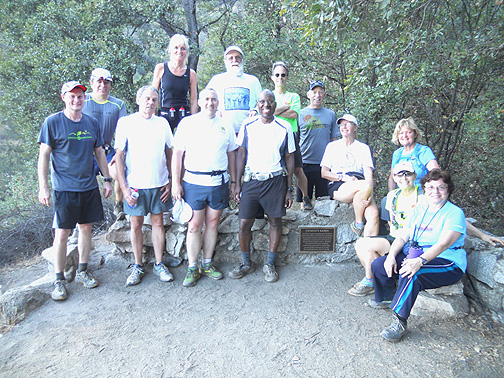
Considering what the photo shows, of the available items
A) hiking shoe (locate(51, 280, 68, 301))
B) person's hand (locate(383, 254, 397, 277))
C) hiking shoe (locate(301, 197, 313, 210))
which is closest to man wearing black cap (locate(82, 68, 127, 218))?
hiking shoe (locate(51, 280, 68, 301))

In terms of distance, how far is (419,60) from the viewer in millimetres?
5348

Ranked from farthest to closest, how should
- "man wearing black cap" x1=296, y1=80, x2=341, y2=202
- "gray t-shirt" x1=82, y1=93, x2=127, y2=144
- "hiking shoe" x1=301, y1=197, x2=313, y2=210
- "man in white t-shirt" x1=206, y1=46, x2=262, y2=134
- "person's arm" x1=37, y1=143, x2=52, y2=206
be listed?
"man wearing black cap" x1=296, y1=80, x2=341, y2=202 < "hiking shoe" x1=301, y1=197, x2=313, y2=210 < "man in white t-shirt" x1=206, y1=46, x2=262, y2=134 < "gray t-shirt" x1=82, y1=93, x2=127, y2=144 < "person's arm" x1=37, y1=143, x2=52, y2=206

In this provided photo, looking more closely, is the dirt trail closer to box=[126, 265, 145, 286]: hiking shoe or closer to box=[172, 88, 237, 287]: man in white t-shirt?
box=[126, 265, 145, 286]: hiking shoe

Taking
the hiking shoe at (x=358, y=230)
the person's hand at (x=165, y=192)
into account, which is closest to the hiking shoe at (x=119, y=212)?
the person's hand at (x=165, y=192)

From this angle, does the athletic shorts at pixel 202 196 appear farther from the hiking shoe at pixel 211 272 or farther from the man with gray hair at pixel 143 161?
the hiking shoe at pixel 211 272

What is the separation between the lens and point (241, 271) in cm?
428

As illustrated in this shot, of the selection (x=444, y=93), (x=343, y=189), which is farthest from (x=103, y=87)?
(x=444, y=93)

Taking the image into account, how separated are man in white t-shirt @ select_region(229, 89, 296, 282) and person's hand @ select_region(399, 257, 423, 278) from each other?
4.66 feet

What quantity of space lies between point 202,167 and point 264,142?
725 millimetres

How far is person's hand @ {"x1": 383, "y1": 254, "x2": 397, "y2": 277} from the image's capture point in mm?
3348

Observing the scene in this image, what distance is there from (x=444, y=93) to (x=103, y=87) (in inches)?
212

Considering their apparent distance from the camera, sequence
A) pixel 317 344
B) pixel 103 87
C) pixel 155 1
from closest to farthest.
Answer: pixel 317 344
pixel 103 87
pixel 155 1

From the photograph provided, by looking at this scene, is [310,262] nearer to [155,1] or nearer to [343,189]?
[343,189]

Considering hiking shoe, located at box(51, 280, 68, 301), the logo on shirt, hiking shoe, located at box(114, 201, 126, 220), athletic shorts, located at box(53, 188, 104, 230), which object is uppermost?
the logo on shirt
